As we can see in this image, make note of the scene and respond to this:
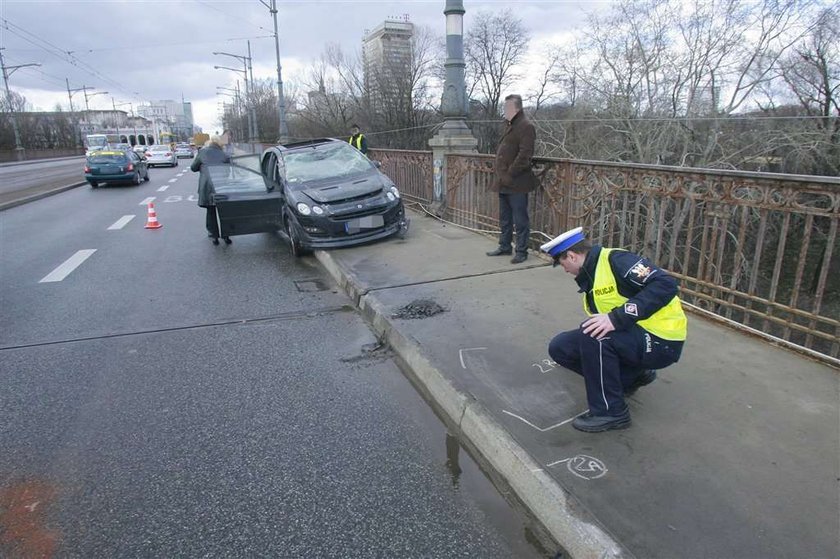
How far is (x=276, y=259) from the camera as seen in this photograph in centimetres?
841

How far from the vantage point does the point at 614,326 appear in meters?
2.83

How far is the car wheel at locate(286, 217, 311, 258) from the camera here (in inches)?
317

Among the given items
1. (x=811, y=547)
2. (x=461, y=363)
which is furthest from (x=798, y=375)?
(x=461, y=363)

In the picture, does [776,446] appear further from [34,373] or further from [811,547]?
[34,373]

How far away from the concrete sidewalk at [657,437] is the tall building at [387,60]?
108 feet

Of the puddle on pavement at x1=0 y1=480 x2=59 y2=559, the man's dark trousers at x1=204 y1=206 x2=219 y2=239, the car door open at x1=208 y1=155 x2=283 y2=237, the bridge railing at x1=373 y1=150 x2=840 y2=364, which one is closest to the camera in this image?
the puddle on pavement at x1=0 y1=480 x2=59 y2=559

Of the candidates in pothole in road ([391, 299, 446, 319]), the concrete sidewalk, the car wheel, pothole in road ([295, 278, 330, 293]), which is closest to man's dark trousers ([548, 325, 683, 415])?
the concrete sidewalk

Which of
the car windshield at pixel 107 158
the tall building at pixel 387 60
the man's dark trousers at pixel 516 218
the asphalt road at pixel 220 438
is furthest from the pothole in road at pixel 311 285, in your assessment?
the tall building at pixel 387 60

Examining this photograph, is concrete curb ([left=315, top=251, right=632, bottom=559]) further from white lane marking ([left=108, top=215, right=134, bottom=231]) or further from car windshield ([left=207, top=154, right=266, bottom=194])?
white lane marking ([left=108, top=215, right=134, bottom=231])

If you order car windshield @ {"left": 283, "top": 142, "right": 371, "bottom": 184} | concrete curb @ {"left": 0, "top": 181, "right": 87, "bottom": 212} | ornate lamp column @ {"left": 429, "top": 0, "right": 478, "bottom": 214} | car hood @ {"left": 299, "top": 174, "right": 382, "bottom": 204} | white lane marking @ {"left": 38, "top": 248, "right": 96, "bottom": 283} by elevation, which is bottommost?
white lane marking @ {"left": 38, "top": 248, "right": 96, "bottom": 283}

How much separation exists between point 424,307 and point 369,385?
132 centimetres

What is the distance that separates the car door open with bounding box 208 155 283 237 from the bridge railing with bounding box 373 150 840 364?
330 cm

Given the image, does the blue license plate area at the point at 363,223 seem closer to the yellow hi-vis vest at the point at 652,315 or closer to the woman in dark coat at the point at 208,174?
the woman in dark coat at the point at 208,174

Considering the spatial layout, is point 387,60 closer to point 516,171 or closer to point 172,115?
point 516,171
